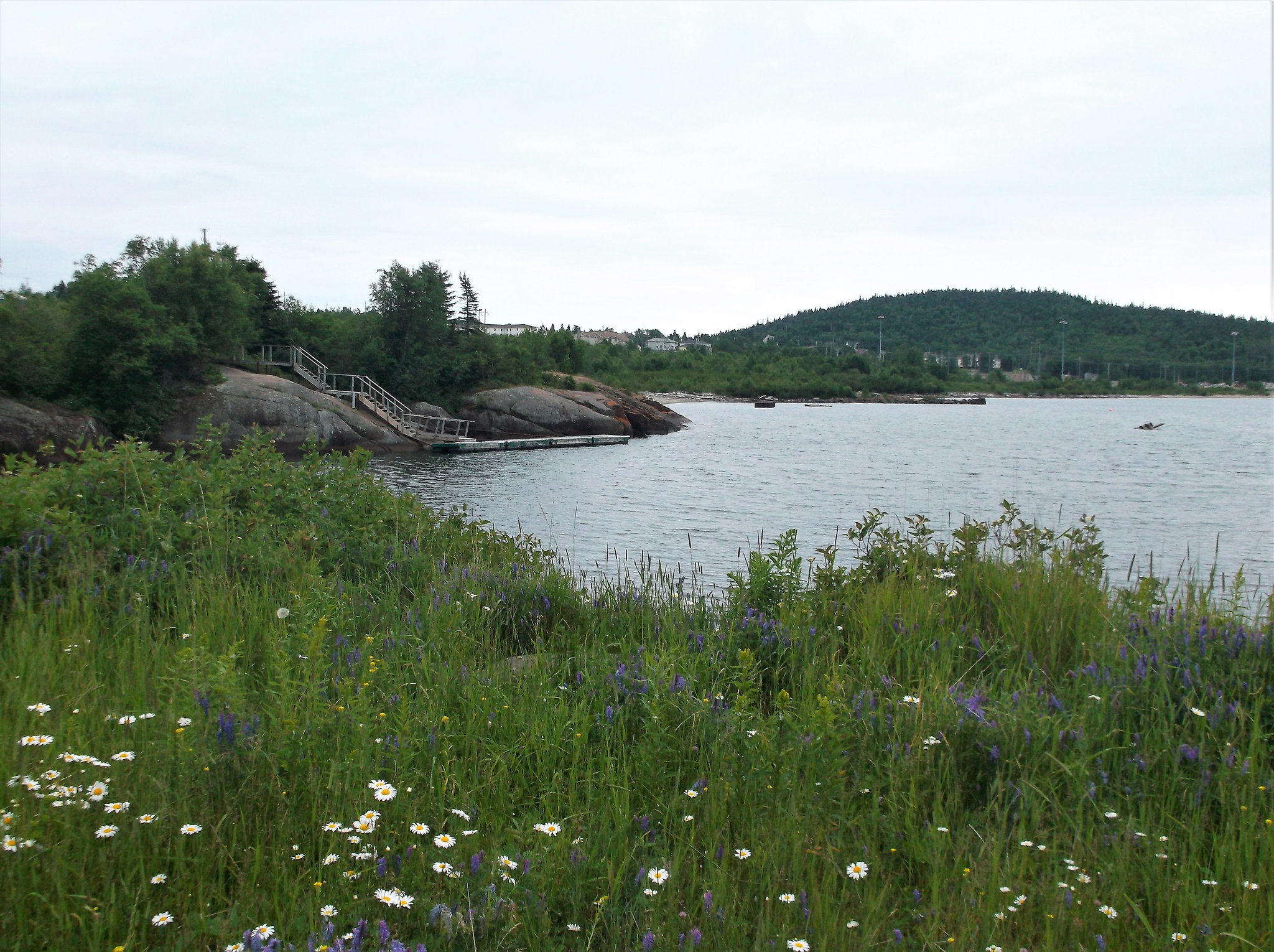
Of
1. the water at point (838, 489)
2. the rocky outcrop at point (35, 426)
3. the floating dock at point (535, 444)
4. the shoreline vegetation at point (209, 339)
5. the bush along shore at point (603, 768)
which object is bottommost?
the water at point (838, 489)

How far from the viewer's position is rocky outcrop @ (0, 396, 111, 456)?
2859 centimetres

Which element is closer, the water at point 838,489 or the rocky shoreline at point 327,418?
the water at point 838,489

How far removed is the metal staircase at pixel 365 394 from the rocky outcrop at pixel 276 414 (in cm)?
222

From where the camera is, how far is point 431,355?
51.9m

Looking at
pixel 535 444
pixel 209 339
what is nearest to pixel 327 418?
pixel 209 339

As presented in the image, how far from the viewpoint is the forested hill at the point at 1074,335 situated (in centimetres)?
16625

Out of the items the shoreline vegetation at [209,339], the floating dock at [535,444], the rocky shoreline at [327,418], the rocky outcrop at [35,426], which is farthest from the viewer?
the floating dock at [535,444]

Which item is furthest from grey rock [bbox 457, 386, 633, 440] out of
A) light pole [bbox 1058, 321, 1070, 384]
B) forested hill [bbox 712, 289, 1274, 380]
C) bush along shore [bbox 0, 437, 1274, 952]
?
forested hill [bbox 712, 289, 1274, 380]

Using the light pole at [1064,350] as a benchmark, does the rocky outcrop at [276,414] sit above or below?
below

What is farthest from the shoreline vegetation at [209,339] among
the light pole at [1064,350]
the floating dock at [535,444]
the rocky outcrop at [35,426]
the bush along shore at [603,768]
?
the light pole at [1064,350]

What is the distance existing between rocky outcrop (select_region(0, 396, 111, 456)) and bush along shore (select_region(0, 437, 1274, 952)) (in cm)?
2818

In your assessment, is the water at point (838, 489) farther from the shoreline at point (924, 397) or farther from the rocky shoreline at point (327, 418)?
the shoreline at point (924, 397)

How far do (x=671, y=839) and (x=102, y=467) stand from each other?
5210mm

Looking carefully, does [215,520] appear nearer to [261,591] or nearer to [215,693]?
[261,591]
